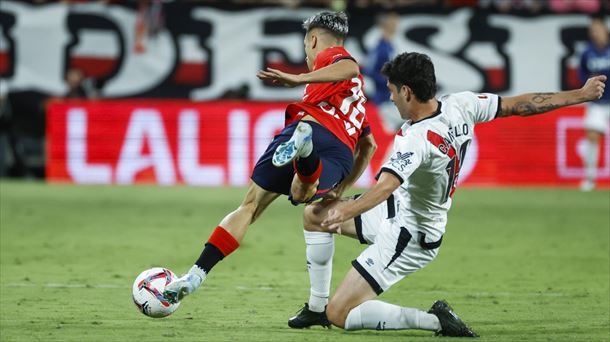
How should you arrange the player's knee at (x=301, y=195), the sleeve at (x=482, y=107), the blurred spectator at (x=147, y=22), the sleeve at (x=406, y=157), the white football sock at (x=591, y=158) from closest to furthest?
the sleeve at (x=406, y=157), the sleeve at (x=482, y=107), the player's knee at (x=301, y=195), the white football sock at (x=591, y=158), the blurred spectator at (x=147, y=22)

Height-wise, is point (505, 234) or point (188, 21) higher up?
point (188, 21)

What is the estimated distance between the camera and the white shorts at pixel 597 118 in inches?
645

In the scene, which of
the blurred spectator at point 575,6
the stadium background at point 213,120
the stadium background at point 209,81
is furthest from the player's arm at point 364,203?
the blurred spectator at point 575,6

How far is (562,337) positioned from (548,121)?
11.1 m

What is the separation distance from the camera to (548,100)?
21.4 feet

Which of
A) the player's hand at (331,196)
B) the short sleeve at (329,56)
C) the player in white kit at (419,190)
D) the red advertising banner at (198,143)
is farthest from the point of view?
the red advertising banner at (198,143)

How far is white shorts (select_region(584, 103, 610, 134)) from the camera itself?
1639 cm

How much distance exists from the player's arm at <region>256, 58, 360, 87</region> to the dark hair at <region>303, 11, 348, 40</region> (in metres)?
0.41

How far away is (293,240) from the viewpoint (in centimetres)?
1131

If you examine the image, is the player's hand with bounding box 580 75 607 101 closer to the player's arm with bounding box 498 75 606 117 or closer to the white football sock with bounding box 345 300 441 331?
the player's arm with bounding box 498 75 606 117

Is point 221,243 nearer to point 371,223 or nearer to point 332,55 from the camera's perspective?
point 371,223

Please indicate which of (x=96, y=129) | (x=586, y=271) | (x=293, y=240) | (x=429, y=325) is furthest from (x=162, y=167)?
(x=429, y=325)

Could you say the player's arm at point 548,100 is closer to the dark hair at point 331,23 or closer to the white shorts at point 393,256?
the white shorts at point 393,256

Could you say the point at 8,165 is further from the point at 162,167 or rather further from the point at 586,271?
the point at 586,271
